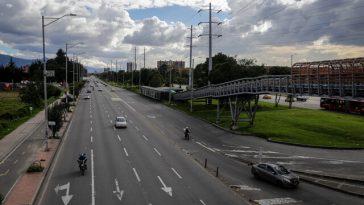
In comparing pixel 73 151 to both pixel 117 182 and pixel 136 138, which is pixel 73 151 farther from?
pixel 117 182

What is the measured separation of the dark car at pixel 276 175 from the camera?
26.7m

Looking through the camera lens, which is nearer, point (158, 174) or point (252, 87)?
point (158, 174)

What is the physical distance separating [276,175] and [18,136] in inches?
1191

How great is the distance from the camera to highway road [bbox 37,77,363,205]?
78.8 ft

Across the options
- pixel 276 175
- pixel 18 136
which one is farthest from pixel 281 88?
pixel 18 136

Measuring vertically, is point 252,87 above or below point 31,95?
above

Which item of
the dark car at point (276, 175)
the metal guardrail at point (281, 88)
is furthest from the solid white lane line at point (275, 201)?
the metal guardrail at point (281, 88)

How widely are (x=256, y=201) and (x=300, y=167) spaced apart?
10.6m

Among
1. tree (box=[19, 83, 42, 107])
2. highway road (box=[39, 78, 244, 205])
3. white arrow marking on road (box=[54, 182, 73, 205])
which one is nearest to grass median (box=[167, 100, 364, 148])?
highway road (box=[39, 78, 244, 205])

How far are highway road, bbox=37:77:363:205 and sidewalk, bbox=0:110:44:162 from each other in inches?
176

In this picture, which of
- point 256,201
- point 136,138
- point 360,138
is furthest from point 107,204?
point 360,138

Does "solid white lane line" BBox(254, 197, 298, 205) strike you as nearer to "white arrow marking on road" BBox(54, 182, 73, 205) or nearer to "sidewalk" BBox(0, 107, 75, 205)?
"white arrow marking on road" BBox(54, 182, 73, 205)

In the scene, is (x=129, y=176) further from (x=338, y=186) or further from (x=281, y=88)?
(x=281, y=88)

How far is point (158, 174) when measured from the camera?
29.7 meters
